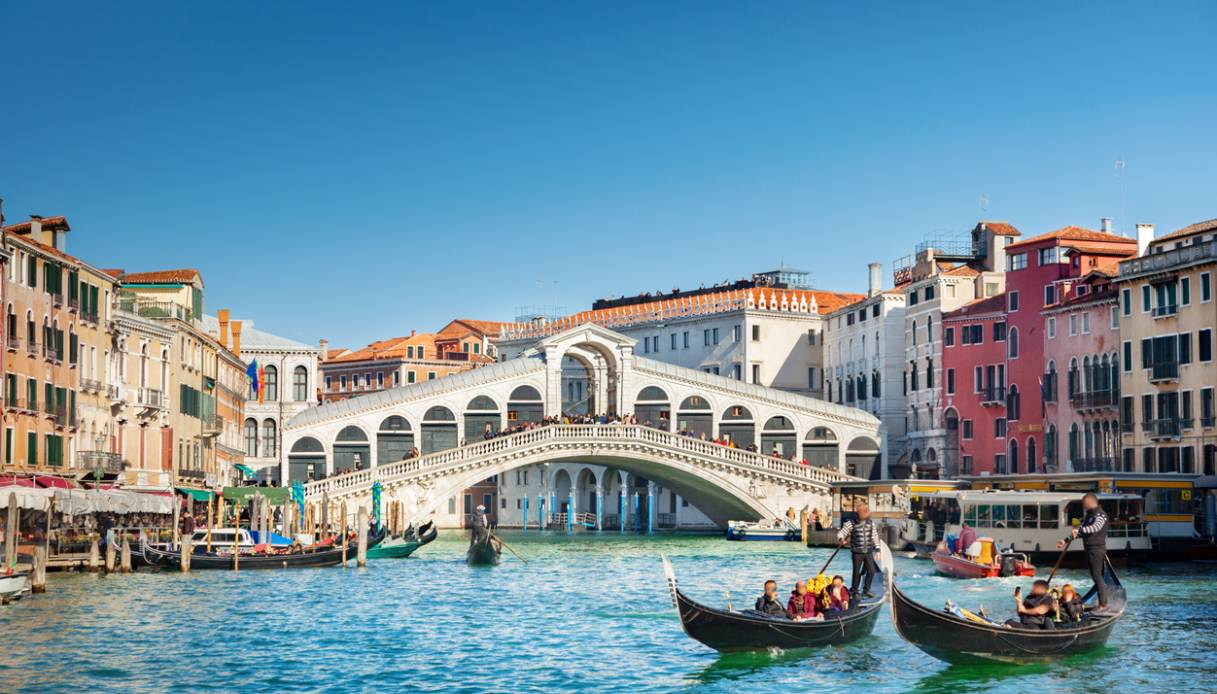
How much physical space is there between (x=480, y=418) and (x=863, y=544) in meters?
34.6

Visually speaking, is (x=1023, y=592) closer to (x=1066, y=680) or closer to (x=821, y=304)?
(x=1066, y=680)

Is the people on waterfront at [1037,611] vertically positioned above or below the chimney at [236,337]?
below

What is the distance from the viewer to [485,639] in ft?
81.9

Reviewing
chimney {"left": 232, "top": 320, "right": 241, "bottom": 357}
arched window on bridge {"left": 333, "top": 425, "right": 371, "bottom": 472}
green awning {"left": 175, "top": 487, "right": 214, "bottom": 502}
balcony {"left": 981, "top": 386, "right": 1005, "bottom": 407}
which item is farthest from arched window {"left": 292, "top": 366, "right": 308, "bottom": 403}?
balcony {"left": 981, "top": 386, "right": 1005, "bottom": 407}

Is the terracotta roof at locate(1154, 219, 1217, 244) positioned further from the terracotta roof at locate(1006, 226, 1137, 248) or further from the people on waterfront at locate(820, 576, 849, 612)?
the people on waterfront at locate(820, 576, 849, 612)

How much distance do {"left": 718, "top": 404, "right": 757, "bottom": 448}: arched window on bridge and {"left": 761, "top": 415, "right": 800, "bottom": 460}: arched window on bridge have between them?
0.38 meters

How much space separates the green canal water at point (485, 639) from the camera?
805 inches

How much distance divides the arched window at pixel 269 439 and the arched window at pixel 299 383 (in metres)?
1.19

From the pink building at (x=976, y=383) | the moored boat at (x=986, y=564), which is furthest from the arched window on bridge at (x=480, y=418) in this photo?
the moored boat at (x=986, y=564)

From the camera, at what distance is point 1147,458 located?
43531 millimetres

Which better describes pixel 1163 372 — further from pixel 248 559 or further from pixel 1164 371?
pixel 248 559

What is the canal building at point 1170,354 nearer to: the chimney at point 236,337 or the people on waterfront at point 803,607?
the people on waterfront at point 803,607

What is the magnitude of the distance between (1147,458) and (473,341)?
147 ft

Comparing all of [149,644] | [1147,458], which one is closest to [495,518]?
[1147,458]
